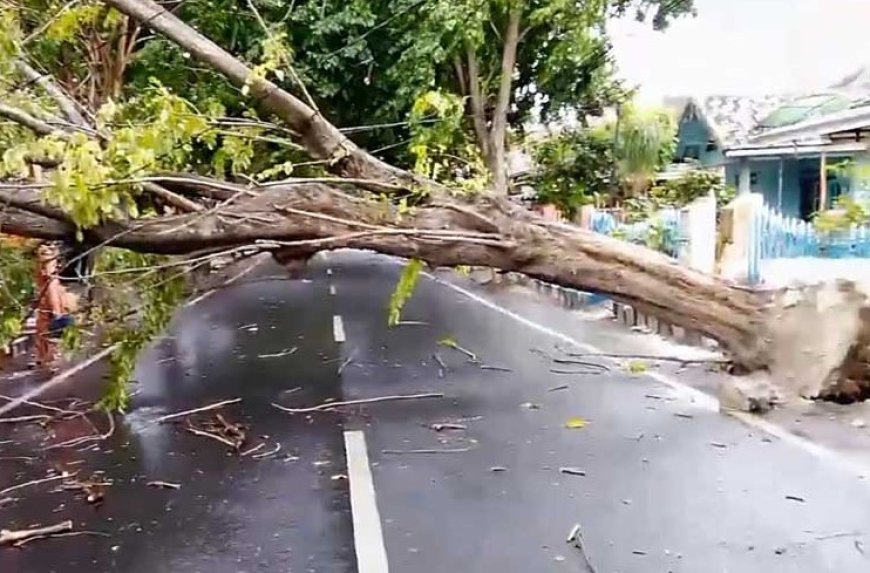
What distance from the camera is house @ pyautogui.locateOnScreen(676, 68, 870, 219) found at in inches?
162

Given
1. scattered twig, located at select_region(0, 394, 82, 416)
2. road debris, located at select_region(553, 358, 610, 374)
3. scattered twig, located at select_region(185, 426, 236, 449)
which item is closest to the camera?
scattered twig, located at select_region(185, 426, 236, 449)

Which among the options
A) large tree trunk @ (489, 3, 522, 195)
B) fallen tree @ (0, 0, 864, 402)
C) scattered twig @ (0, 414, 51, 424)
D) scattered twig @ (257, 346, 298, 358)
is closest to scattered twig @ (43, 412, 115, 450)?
scattered twig @ (0, 414, 51, 424)

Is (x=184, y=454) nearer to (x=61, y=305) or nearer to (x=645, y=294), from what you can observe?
(x=645, y=294)

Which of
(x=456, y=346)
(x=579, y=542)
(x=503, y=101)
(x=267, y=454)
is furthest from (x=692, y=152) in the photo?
(x=579, y=542)

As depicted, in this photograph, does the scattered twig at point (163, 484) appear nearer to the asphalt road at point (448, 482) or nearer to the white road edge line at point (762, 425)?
the asphalt road at point (448, 482)

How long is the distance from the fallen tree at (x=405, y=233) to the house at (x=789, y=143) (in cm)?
78

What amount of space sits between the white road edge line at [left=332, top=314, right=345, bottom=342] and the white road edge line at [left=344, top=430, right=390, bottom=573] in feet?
20.4

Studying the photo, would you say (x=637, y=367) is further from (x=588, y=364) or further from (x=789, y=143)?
(x=789, y=143)

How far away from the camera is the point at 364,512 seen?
5.98 meters

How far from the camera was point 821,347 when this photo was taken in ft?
16.9

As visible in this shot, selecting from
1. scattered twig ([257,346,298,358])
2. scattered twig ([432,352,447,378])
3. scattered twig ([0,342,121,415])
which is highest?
scattered twig ([0,342,121,415])

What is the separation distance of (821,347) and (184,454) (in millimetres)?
4625

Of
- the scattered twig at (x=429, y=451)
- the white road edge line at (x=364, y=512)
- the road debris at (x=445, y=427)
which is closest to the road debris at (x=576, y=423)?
the road debris at (x=445, y=427)

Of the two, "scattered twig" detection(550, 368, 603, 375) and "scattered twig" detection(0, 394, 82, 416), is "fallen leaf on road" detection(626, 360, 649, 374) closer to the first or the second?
"scattered twig" detection(550, 368, 603, 375)
